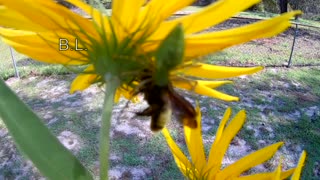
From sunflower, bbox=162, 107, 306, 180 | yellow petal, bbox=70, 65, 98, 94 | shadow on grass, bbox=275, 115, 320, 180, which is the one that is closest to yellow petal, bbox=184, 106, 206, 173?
sunflower, bbox=162, 107, 306, 180

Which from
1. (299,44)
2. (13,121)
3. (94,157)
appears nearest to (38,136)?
(13,121)

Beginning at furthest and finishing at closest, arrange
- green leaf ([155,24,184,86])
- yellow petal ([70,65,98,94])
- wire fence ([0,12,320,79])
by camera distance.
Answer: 1. wire fence ([0,12,320,79])
2. yellow petal ([70,65,98,94])
3. green leaf ([155,24,184,86])

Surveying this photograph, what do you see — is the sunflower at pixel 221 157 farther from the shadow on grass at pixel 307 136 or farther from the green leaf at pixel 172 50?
the shadow on grass at pixel 307 136

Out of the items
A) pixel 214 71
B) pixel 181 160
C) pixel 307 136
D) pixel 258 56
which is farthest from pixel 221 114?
pixel 214 71

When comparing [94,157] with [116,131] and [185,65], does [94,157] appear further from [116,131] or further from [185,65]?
[185,65]

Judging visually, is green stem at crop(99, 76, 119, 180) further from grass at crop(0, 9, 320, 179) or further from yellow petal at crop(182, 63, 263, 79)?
grass at crop(0, 9, 320, 179)

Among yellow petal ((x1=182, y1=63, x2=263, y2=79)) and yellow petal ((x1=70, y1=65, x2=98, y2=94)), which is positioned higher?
yellow petal ((x1=182, y1=63, x2=263, y2=79))

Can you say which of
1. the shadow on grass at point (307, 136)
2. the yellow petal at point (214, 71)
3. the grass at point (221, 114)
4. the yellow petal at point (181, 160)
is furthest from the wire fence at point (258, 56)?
the yellow petal at point (214, 71)

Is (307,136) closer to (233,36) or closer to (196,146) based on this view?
(196,146)

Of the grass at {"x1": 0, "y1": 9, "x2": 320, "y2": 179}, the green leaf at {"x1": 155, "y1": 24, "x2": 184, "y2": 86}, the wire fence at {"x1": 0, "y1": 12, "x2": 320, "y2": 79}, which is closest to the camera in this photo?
the green leaf at {"x1": 155, "y1": 24, "x2": 184, "y2": 86}
